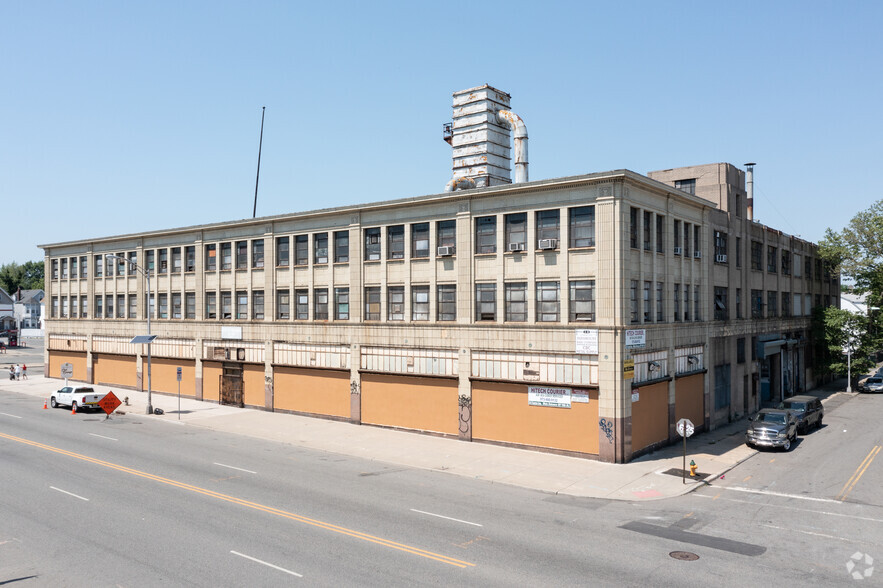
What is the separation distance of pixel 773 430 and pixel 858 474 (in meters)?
4.69

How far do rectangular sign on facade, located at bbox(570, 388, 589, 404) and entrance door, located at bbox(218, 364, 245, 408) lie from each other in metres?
25.4

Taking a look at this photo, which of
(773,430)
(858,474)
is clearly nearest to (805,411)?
(773,430)

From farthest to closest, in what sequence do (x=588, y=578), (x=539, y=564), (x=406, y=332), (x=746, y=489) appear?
1. (x=406, y=332)
2. (x=746, y=489)
3. (x=539, y=564)
4. (x=588, y=578)

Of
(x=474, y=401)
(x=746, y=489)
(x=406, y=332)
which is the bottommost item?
(x=746, y=489)

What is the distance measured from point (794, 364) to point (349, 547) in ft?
159

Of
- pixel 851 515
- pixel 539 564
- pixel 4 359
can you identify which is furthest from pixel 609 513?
pixel 4 359

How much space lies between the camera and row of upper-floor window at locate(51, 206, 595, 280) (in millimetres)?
30141

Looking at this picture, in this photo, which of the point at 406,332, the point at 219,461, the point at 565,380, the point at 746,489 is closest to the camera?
the point at 746,489

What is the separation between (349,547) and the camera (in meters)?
16.3

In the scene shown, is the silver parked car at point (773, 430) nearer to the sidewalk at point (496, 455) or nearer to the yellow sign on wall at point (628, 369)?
the sidewalk at point (496, 455)

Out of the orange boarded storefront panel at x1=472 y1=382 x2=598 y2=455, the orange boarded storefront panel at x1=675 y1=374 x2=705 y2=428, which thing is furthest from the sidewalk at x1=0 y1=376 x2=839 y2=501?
the orange boarded storefront panel at x1=675 y1=374 x2=705 y2=428

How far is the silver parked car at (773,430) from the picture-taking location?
99.8 ft

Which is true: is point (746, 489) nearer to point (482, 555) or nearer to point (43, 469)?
point (482, 555)

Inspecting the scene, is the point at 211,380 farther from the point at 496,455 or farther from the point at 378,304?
the point at 496,455
